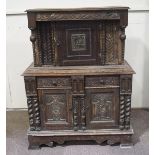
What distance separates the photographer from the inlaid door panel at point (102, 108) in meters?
2.10

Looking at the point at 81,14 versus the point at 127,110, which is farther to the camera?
the point at 127,110

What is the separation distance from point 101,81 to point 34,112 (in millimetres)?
619

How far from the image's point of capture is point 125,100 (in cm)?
209

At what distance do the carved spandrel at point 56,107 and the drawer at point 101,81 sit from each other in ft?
0.80

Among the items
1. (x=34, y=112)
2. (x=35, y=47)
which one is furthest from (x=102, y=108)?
(x=35, y=47)

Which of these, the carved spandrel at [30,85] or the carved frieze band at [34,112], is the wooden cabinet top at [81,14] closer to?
the carved spandrel at [30,85]

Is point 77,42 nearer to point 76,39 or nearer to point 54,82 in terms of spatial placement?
point 76,39

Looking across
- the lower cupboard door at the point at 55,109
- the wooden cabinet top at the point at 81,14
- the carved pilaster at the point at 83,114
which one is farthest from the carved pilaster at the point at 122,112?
the wooden cabinet top at the point at 81,14

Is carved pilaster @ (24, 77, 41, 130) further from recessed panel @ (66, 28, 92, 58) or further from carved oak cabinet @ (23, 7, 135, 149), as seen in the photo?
recessed panel @ (66, 28, 92, 58)

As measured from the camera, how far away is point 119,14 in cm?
198

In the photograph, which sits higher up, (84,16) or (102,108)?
(84,16)

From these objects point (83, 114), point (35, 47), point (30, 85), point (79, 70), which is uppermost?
point (35, 47)

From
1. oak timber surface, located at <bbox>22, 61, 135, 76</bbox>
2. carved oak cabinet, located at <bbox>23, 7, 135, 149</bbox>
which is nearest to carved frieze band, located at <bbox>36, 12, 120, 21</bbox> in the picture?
carved oak cabinet, located at <bbox>23, 7, 135, 149</bbox>

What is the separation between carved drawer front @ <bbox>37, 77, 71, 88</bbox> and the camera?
Result: 2068 mm
